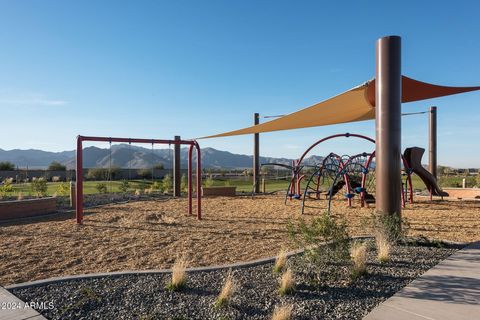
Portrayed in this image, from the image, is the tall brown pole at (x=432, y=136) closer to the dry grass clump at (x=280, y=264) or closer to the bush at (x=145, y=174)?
the dry grass clump at (x=280, y=264)

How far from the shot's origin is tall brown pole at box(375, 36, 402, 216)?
566 centimetres

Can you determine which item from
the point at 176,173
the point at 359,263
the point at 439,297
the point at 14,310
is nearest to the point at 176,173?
the point at 176,173

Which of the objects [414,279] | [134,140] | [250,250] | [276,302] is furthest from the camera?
[134,140]

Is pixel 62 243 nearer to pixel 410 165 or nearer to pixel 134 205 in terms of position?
pixel 134 205

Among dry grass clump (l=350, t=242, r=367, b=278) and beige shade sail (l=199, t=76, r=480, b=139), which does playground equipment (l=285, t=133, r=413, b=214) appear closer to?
beige shade sail (l=199, t=76, r=480, b=139)

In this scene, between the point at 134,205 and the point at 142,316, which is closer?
the point at 142,316

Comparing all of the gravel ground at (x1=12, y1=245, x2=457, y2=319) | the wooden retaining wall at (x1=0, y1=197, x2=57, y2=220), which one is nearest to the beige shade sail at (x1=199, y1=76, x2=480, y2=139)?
the gravel ground at (x1=12, y1=245, x2=457, y2=319)

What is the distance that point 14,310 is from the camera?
2996 mm

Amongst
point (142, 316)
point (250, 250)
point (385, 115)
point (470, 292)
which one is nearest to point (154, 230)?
point (250, 250)

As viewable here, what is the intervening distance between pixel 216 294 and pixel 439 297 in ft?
6.87

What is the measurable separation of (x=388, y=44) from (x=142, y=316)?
17.5ft

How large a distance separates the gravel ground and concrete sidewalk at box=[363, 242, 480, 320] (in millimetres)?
133

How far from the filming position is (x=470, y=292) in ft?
11.1

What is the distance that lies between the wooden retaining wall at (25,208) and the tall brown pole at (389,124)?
844cm
